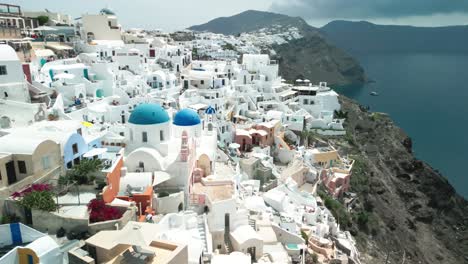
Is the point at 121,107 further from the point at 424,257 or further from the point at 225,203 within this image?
the point at 424,257

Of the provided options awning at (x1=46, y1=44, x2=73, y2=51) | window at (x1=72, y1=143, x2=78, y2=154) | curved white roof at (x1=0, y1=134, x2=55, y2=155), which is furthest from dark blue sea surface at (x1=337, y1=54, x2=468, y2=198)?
awning at (x1=46, y1=44, x2=73, y2=51)

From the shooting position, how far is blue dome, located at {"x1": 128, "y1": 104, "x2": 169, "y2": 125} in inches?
974

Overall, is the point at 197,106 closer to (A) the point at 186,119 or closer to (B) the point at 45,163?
(A) the point at 186,119

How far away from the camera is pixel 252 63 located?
6325 centimetres

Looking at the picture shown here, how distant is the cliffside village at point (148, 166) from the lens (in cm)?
1603

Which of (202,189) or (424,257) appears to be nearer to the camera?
(202,189)

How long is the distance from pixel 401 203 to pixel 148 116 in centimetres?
4288

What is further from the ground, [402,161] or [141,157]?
[141,157]

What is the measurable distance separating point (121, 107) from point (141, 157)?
15982mm

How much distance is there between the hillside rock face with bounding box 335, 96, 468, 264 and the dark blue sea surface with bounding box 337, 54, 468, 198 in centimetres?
1249

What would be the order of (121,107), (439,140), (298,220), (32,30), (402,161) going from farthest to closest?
(439,140) → (402,161) → (32,30) → (121,107) → (298,220)

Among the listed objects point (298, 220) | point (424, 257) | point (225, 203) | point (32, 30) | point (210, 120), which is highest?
point (32, 30)

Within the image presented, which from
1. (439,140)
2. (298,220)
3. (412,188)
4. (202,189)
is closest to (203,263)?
(202,189)

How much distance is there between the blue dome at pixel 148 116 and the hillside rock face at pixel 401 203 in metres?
23.9
